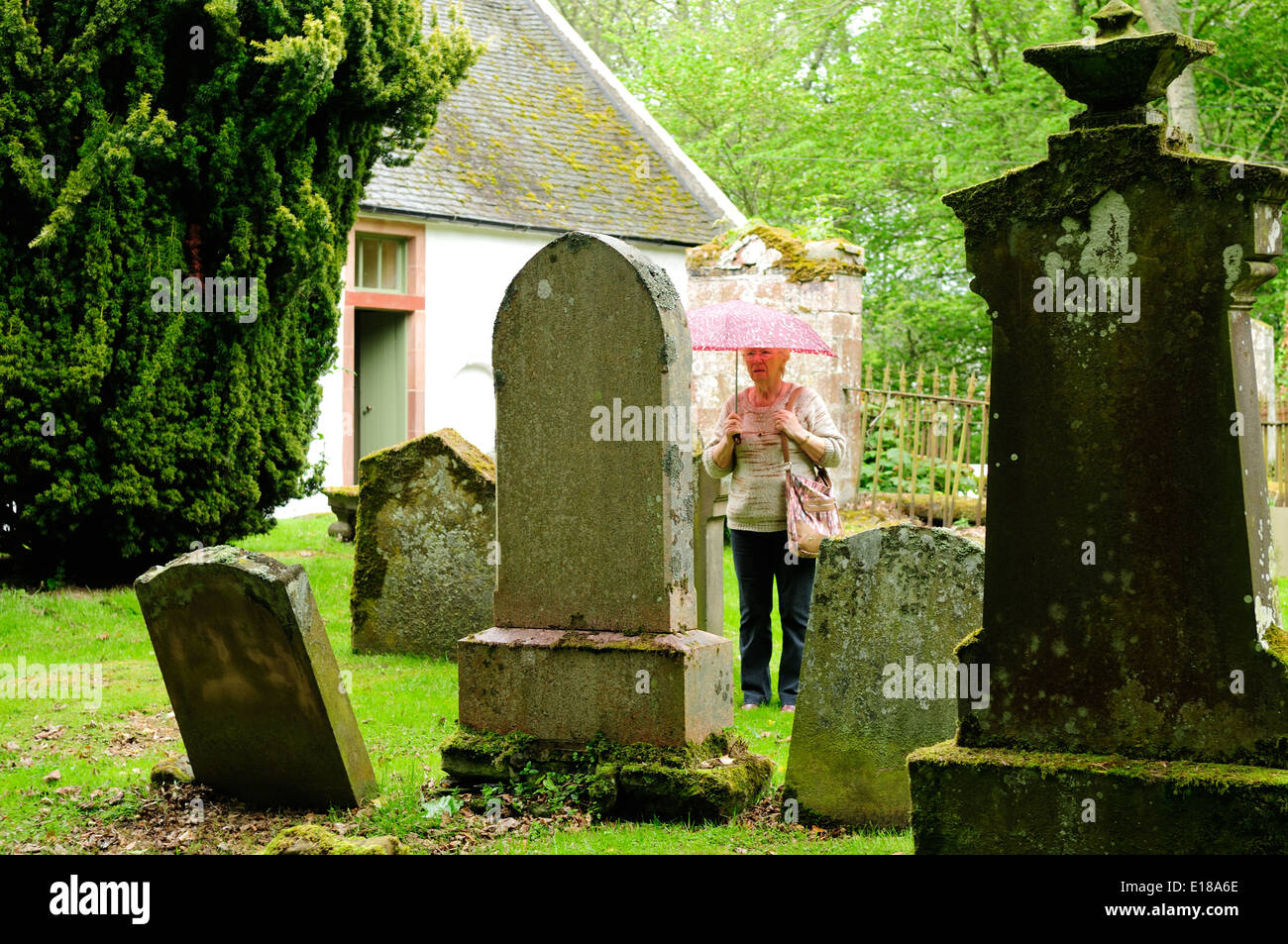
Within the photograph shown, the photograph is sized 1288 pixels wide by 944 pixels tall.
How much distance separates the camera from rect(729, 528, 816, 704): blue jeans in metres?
7.42

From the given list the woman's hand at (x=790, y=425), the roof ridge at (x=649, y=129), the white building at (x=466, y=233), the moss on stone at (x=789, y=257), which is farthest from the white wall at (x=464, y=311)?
the woman's hand at (x=790, y=425)

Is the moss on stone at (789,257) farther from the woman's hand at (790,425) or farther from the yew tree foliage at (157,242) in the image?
the woman's hand at (790,425)

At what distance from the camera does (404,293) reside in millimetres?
17781

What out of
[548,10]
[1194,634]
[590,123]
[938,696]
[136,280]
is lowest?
[938,696]

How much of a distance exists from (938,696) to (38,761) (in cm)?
408

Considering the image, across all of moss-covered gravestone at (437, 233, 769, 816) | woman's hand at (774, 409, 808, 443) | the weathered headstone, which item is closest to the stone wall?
the weathered headstone

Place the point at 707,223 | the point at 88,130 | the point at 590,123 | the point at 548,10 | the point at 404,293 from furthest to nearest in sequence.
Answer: the point at 548,10, the point at 590,123, the point at 707,223, the point at 404,293, the point at 88,130

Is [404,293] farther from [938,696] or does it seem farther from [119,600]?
[938,696]

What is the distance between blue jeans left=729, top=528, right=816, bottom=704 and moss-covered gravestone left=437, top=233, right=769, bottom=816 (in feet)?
5.51

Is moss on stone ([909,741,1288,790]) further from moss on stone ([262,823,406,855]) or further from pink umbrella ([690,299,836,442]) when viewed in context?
pink umbrella ([690,299,836,442])

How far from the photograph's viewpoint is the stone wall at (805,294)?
1401 centimetres

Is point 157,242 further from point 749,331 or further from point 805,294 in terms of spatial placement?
point 805,294

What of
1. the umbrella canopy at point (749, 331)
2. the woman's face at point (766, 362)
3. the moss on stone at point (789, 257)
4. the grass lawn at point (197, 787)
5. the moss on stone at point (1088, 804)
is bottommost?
the grass lawn at point (197, 787)
